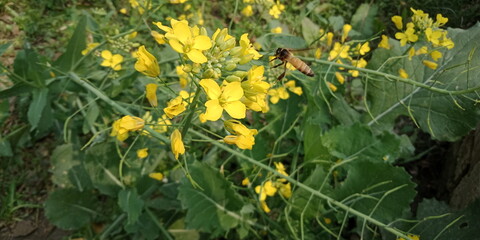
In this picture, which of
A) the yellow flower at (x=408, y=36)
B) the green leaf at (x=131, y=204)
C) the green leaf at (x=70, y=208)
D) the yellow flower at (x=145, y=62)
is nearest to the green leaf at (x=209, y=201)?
the green leaf at (x=131, y=204)

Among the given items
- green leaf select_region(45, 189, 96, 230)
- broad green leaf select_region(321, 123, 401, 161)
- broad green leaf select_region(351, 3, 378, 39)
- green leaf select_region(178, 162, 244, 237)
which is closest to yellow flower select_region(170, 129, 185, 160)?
green leaf select_region(178, 162, 244, 237)

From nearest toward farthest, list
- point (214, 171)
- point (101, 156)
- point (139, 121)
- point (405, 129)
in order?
point (139, 121) < point (214, 171) < point (101, 156) < point (405, 129)

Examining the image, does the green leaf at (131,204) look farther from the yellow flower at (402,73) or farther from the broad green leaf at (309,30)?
the broad green leaf at (309,30)

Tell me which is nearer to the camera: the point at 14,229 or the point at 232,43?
the point at 232,43

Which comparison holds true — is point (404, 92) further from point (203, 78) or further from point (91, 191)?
point (91, 191)

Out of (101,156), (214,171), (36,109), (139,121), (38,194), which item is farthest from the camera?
(38,194)

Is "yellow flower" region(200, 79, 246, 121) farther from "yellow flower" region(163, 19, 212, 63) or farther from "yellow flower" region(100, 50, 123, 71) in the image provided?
"yellow flower" region(100, 50, 123, 71)

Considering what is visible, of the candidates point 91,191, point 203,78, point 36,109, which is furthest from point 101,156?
point 203,78
